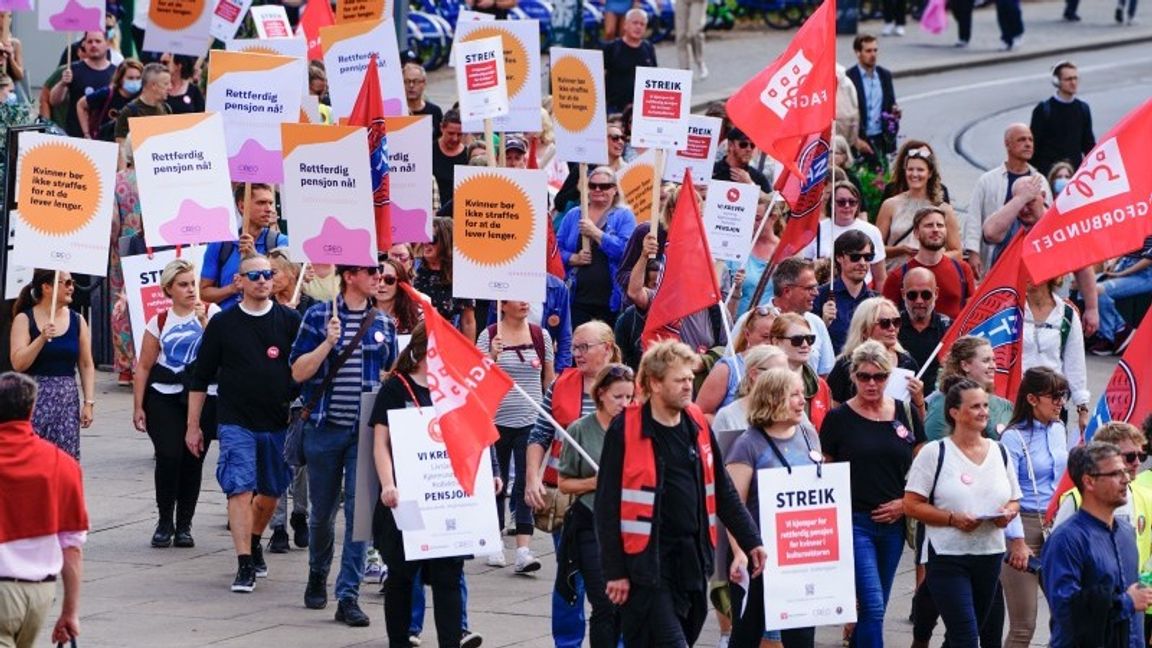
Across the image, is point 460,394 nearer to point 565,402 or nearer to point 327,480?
point 565,402

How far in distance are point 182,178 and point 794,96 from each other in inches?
137

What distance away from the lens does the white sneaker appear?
1314cm

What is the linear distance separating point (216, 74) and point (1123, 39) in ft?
84.6

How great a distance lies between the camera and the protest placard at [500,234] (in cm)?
1280

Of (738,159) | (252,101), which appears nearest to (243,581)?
(252,101)

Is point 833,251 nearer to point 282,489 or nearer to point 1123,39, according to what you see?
point 282,489

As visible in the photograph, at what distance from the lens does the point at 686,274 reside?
1275 cm

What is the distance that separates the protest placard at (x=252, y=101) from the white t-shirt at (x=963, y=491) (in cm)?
540

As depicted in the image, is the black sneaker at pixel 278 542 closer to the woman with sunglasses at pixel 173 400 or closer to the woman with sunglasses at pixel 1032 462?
the woman with sunglasses at pixel 173 400

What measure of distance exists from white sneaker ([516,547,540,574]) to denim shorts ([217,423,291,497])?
1290mm

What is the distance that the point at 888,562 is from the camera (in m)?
11.4

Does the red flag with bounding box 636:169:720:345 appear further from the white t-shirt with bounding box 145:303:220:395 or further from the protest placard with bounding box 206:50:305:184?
the protest placard with bounding box 206:50:305:184

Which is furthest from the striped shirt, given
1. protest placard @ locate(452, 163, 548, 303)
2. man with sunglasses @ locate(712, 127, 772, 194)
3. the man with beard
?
man with sunglasses @ locate(712, 127, 772, 194)

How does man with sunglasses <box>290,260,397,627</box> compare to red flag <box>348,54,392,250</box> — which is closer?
man with sunglasses <box>290,260,397,627</box>
